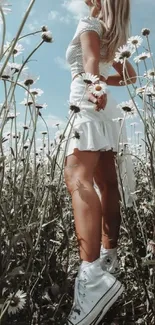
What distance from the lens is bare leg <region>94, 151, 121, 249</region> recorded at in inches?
73.3

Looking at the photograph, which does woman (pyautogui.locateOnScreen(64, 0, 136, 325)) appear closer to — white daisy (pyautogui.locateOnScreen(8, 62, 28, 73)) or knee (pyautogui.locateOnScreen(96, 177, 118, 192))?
knee (pyautogui.locateOnScreen(96, 177, 118, 192))

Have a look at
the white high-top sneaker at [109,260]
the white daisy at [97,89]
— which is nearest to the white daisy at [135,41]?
the white daisy at [97,89]

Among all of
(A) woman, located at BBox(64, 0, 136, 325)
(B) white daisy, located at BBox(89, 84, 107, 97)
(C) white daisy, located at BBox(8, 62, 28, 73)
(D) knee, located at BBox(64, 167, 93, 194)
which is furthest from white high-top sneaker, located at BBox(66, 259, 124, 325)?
(C) white daisy, located at BBox(8, 62, 28, 73)

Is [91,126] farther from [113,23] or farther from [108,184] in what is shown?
[113,23]

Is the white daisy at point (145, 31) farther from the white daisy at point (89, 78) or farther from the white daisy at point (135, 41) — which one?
the white daisy at point (89, 78)

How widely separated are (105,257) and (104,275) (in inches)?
12.9

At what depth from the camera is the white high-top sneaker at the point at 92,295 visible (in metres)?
1.42

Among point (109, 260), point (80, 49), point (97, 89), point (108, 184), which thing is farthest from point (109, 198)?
point (80, 49)

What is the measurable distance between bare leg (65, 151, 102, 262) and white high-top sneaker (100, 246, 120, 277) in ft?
0.88

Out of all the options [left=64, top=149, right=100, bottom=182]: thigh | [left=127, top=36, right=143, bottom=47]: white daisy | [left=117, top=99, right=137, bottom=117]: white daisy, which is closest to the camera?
[left=64, top=149, right=100, bottom=182]: thigh

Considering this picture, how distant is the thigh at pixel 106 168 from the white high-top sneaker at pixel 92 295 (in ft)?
1.53

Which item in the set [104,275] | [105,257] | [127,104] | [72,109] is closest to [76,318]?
[104,275]

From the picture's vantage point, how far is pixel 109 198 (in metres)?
1.88

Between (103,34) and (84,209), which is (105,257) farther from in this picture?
(103,34)
